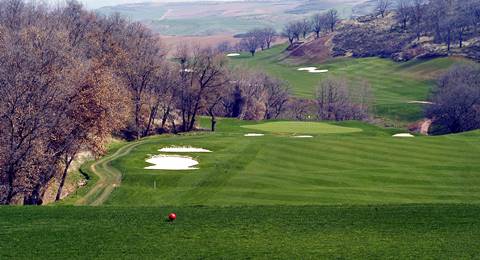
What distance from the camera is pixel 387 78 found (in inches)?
5492

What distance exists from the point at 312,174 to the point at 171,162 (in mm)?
11908

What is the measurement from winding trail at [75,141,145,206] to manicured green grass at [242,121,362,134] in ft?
89.8

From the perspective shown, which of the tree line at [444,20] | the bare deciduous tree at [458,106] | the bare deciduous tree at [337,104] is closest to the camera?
the bare deciduous tree at [458,106]

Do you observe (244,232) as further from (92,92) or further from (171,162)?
(171,162)

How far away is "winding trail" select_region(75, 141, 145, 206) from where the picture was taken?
108 feet

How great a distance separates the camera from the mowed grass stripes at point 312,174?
3138cm

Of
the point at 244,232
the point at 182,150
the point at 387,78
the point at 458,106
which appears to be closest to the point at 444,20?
the point at 387,78

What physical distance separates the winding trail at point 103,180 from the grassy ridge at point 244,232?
11.0m

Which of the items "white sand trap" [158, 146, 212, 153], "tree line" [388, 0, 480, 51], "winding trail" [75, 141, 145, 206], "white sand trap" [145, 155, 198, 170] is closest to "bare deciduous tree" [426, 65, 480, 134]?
"white sand trap" [158, 146, 212, 153]

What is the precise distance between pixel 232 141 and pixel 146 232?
33.3 meters

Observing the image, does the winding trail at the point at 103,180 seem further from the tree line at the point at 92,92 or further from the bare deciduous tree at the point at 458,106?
the bare deciduous tree at the point at 458,106

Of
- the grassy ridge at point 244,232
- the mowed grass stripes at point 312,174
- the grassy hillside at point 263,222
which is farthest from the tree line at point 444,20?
the grassy ridge at point 244,232

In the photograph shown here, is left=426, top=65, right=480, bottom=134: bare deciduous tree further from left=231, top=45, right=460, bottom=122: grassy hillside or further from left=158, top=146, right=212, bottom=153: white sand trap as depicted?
left=158, top=146, right=212, bottom=153: white sand trap

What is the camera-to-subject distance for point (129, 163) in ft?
137
